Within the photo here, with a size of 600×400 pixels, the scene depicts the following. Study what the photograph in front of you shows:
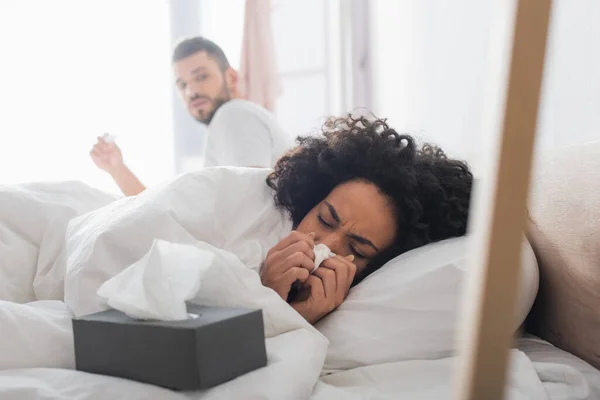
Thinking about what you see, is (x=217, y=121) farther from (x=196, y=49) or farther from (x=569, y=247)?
(x=569, y=247)

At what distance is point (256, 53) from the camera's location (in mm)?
2814

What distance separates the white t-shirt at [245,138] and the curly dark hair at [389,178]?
37.3 inches

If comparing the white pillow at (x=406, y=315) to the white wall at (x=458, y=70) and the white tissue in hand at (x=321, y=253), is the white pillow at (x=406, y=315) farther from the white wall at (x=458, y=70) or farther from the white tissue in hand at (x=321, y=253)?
the white wall at (x=458, y=70)

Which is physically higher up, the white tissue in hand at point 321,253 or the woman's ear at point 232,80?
the woman's ear at point 232,80

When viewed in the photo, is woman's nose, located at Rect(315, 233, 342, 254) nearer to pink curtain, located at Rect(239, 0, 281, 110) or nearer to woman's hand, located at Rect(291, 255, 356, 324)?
woman's hand, located at Rect(291, 255, 356, 324)

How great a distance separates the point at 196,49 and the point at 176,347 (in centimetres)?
208

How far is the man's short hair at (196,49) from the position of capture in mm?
2521

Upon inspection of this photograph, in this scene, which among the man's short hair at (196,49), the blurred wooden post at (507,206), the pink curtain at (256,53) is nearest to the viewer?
the blurred wooden post at (507,206)

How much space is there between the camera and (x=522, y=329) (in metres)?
1.01

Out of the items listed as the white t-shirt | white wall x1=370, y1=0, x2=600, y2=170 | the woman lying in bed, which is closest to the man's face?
the white t-shirt

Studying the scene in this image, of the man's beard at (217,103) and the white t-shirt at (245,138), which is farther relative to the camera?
the man's beard at (217,103)

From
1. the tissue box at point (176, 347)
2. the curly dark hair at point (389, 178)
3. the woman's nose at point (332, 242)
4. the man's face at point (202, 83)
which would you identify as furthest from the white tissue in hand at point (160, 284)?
the man's face at point (202, 83)

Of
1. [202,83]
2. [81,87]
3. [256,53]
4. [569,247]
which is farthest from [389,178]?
[81,87]

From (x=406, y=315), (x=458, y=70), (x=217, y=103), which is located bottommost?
(x=406, y=315)
